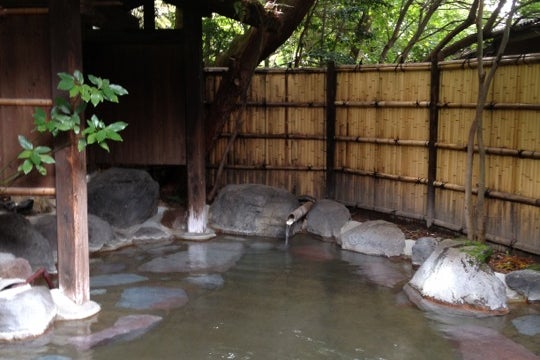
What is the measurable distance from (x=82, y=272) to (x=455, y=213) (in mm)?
4406

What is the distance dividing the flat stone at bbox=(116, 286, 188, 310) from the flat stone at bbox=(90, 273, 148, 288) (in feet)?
0.90

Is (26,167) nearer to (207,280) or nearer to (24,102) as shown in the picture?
(24,102)

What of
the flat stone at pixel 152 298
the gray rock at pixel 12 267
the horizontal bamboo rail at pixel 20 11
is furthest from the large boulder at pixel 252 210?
the horizontal bamboo rail at pixel 20 11

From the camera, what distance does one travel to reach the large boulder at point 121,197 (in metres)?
7.76

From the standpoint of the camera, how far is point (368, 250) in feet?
23.6

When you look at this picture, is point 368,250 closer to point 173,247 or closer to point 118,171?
point 173,247

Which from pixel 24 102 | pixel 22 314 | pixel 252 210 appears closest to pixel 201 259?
pixel 252 210

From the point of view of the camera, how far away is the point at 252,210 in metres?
8.21

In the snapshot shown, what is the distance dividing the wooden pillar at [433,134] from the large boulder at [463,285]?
199 cm

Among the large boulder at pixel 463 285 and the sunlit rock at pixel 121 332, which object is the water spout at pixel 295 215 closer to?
the large boulder at pixel 463 285

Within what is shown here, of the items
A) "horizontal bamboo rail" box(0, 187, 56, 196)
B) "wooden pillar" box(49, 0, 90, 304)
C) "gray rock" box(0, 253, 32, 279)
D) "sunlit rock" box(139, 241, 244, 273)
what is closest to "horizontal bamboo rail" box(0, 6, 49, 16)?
"wooden pillar" box(49, 0, 90, 304)

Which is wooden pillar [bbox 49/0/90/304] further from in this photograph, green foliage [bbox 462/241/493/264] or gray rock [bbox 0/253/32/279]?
green foliage [bbox 462/241/493/264]

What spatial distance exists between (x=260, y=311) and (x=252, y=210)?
323 centimetres

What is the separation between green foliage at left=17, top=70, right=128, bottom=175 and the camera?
14.6 ft
